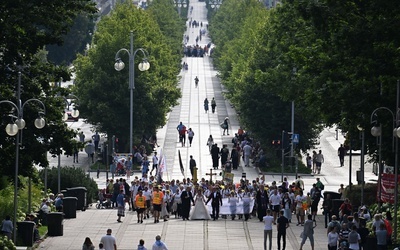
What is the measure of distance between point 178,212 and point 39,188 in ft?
20.2

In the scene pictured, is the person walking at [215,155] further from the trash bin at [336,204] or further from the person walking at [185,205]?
the trash bin at [336,204]

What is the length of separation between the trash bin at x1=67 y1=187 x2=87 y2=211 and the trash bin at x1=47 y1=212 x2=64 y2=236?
27.2 ft

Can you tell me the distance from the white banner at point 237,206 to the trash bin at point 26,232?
10775 millimetres

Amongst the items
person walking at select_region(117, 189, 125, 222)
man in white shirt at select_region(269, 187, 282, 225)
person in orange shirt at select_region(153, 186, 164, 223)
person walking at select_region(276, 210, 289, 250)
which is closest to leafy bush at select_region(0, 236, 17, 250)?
person walking at select_region(276, 210, 289, 250)

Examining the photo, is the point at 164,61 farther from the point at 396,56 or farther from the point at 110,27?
the point at 396,56

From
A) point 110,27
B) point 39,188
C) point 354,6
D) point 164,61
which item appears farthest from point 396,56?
point 164,61

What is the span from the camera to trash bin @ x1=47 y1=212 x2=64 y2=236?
5522 centimetres

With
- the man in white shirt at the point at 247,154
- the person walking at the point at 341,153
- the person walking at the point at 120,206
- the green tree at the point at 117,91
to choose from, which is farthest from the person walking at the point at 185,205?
the green tree at the point at 117,91

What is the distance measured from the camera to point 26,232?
5194cm

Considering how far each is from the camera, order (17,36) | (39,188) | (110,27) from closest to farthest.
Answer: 1. (17,36)
2. (39,188)
3. (110,27)

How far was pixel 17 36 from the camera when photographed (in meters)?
54.2

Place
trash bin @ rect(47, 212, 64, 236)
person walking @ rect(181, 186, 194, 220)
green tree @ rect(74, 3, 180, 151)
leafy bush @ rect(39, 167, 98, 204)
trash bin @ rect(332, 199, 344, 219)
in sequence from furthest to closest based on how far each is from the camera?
green tree @ rect(74, 3, 180, 151)
leafy bush @ rect(39, 167, 98, 204)
person walking @ rect(181, 186, 194, 220)
trash bin @ rect(332, 199, 344, 219)
trash bin @ rect(47, 212, 64, 236)

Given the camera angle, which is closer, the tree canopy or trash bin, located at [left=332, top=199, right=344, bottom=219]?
the tree canopy

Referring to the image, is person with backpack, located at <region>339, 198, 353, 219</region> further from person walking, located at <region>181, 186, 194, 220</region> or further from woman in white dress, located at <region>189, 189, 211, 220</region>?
person walking, located at <region>181, 186, 194, 220</region>
